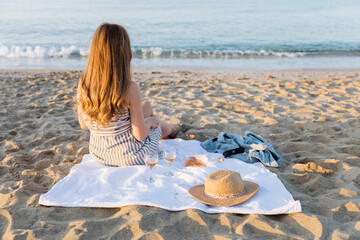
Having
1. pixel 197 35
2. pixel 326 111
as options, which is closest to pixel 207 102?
pixel 326 111

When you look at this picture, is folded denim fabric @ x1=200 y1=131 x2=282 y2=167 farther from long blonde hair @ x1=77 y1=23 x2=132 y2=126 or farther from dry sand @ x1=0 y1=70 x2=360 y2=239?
long blonde hair @ x1=77 y1=23 x2=132 y2=126

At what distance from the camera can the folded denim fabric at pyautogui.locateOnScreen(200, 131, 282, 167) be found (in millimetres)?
3707

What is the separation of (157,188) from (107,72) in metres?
1.15

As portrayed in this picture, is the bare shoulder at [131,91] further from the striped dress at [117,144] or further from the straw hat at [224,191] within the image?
the straw hat at [224,191]

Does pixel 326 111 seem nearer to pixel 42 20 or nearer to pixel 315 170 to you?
pixel 315 170

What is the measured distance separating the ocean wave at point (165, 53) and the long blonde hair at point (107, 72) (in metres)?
9.83

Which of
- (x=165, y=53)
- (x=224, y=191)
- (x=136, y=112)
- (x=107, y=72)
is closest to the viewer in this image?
(x=224, y=191)

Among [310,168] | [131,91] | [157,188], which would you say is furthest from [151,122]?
[310,168]

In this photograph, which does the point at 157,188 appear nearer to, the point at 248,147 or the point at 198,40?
the point at 248,147

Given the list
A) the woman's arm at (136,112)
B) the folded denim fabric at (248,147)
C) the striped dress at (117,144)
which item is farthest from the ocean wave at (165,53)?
the woman's arm at (136,112)

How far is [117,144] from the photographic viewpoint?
3418 mm

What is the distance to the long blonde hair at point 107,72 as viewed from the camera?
294 cm

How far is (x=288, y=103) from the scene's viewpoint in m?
6.09

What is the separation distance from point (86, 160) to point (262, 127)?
8.39 ft
